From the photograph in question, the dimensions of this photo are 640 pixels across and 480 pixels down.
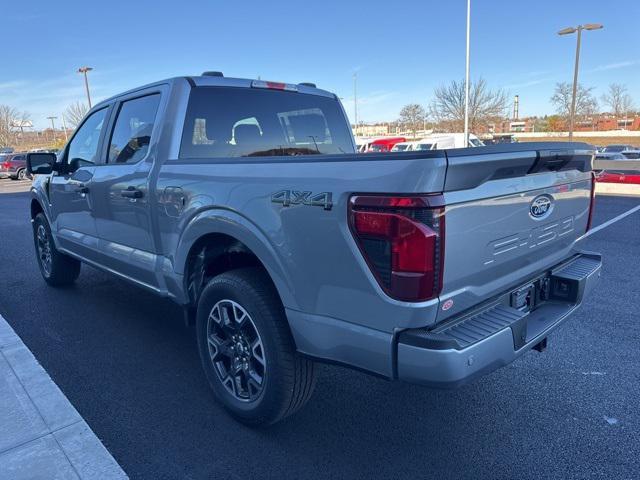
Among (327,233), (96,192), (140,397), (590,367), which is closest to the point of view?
(327,233)

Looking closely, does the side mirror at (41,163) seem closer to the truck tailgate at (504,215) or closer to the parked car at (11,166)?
the truck tailgate at (504,215)

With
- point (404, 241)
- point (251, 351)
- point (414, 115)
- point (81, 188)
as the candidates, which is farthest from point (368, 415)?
point (414, 115)

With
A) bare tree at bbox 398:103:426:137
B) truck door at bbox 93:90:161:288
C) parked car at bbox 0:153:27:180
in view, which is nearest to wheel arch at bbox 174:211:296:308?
truck door at bbox 93:90:161:288

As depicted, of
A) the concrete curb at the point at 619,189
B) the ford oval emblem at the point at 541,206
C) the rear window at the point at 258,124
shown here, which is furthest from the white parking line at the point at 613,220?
the ford oval emblem at the point at 541,206

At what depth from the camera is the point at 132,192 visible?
3506mm

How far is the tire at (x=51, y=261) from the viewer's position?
5.50m

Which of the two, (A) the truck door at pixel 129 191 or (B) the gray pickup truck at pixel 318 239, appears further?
(A) the truck door at pixel 129 191

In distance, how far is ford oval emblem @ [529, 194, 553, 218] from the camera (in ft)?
8.18

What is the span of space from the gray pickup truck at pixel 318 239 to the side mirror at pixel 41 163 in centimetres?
114

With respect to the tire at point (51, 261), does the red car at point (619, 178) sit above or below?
below

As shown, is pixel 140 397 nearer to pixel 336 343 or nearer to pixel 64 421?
pixel 64 421

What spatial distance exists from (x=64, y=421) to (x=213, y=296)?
1131mm

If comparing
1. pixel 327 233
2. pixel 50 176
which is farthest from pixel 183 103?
pixel 50 176

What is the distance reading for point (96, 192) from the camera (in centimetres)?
407
